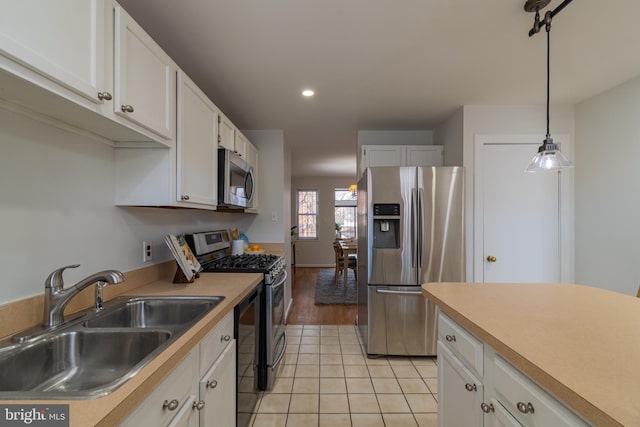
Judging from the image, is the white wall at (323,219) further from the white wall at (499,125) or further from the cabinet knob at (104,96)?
the cabinet knob at (104,96)

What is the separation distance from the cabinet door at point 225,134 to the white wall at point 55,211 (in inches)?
31.4

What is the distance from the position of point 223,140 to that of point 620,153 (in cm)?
309

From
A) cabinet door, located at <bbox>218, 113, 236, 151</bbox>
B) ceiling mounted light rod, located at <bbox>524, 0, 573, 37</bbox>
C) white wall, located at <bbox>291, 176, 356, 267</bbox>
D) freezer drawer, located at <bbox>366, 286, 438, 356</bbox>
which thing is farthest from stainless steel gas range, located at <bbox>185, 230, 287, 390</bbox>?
white wall, located at <bbox>291, 176, 356, 267</bbox>

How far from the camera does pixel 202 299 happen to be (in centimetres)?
140

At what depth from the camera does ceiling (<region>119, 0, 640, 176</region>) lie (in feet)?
4.85

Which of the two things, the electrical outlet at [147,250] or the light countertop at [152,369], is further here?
the electrical outlet at [147,250]

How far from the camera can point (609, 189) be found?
2.36 meters

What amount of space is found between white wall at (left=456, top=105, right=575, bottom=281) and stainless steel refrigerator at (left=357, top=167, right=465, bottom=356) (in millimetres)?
183

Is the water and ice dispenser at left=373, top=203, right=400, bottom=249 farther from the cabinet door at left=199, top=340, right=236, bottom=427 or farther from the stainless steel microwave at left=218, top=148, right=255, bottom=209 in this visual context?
the cabinet door at left=199, top=340, right=236, bottom=427

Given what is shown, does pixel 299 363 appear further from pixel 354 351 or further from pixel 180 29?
pixel 180 29

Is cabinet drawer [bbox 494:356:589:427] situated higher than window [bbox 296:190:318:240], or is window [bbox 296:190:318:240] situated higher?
window [bbox 296:190:318:240]

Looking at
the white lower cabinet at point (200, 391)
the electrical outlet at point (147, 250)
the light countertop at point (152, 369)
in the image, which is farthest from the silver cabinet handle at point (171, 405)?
the electrical outlet at point (147, 250)

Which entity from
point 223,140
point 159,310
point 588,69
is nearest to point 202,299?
point 159,310

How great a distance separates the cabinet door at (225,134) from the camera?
7.00 feet
